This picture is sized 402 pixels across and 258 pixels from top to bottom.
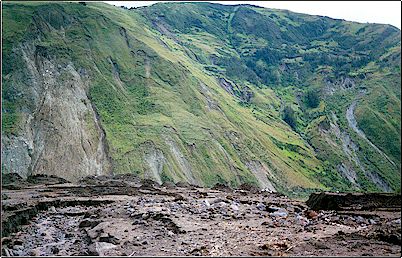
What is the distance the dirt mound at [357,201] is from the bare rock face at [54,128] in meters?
41.5

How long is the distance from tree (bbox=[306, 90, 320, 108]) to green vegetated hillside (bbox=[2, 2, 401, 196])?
0.35m

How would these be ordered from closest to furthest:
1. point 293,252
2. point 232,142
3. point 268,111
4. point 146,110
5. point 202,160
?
point 293,252
point 202,160
point 146,110
point 232,142
point 268,111

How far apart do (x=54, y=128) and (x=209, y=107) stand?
35.6 metres

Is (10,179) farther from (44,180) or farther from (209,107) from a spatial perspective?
(209,107)

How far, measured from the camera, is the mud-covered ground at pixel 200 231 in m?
12.6

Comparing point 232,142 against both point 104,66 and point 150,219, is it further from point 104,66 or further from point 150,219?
point 150,219

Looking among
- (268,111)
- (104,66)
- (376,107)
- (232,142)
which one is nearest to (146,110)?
(104,66)

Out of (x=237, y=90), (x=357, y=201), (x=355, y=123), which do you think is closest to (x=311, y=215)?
(x=357, y=201)

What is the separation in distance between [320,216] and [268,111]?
104132 millimetres

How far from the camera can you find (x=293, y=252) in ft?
39.2

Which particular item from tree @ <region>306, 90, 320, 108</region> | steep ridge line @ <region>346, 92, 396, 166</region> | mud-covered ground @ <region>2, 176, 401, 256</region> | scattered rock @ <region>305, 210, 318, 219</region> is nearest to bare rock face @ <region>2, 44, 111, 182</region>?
mud-covered ground @ <region>2, 176, 401, 256</region>

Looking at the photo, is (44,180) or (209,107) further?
(209,107)

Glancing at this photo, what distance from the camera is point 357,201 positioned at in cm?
2009

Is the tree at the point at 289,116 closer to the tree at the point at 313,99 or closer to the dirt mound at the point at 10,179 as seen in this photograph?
the tree at the point at 313,99
